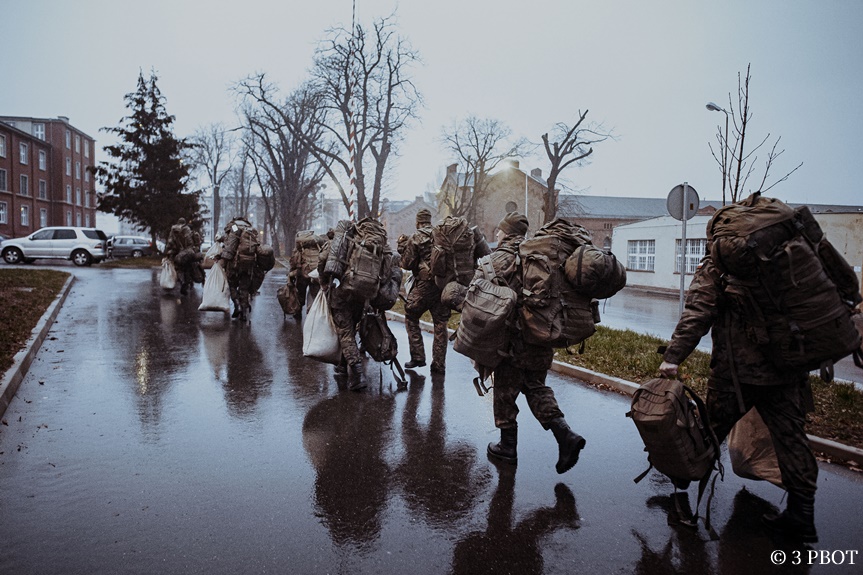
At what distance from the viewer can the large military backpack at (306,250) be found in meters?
10.9

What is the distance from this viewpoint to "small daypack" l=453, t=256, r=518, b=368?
13.7 ft

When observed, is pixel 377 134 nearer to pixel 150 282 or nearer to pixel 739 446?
pixel 150 282

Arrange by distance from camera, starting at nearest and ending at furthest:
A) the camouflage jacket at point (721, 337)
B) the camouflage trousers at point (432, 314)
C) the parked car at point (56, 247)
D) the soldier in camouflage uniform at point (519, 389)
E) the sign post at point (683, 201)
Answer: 1. the camouflage jacket at point (721, 337)
2. the soldier in camouflage uniform at point (519, 389)
3. the camouflage trousers at point (432, 314)
4. the sign post at point (683, 201)
5. the parked car at point (56, 247)

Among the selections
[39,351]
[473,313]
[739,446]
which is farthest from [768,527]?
[39,351]

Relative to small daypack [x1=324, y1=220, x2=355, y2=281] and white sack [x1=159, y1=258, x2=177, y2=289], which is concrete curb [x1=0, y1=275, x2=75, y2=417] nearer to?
small daypack [x1=324, y1=220, x2=355, y2=281]

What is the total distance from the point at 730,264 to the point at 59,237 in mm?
34596

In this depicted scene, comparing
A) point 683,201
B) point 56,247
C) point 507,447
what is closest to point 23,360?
point 507,447

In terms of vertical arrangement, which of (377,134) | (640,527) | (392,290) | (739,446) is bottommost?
(640,527)

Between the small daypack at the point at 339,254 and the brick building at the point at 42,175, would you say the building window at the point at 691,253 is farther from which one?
the brick building at the point at 42,175

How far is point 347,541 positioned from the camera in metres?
3.41

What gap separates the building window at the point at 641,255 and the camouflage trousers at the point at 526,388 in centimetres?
2647

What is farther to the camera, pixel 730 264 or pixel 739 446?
pixel 739 446

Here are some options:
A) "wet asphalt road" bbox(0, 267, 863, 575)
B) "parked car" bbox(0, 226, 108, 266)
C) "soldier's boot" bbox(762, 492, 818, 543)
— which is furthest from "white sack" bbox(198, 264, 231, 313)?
"parked car" bbox(0, 226, 108, 266)

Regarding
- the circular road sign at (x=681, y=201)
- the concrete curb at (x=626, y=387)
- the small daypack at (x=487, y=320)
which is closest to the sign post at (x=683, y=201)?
the circular road sign at (x=681, y=201)
